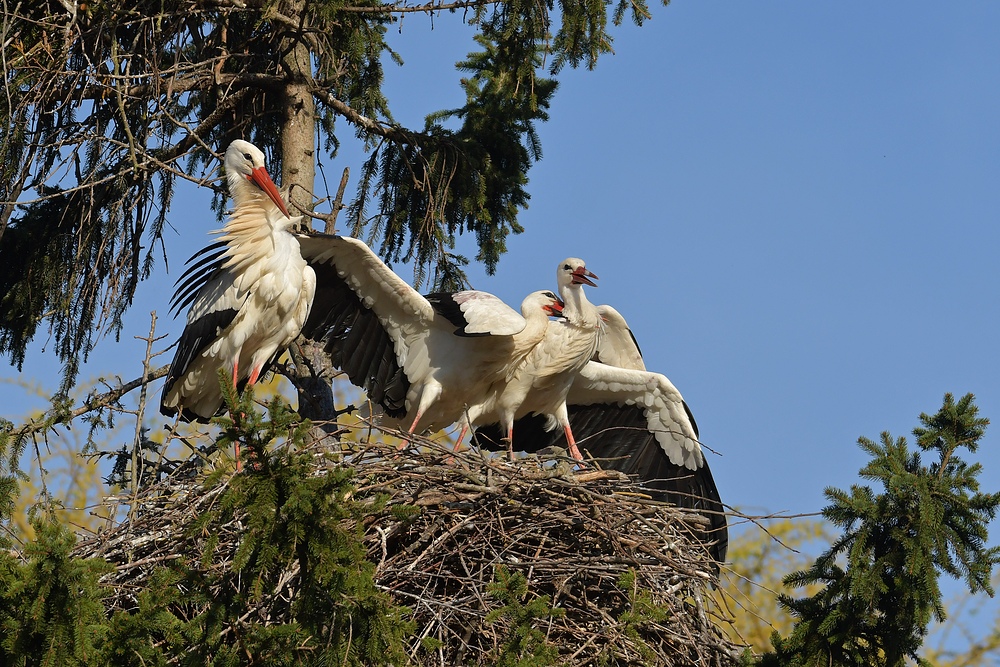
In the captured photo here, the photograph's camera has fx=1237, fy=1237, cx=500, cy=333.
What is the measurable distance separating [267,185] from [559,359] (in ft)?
7.14

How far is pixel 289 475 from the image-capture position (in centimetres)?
388

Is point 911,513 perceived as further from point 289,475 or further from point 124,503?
point 124,503

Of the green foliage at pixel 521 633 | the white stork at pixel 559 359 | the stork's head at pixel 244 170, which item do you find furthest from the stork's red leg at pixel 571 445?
the green foliage at pixel 521 633

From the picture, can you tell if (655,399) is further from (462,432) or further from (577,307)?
(462,432)

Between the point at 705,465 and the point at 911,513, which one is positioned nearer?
the point at 911,513

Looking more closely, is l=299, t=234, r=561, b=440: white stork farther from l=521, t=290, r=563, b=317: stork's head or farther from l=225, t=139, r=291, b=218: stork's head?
l=225, t=139, r=291, b=218: stork's head

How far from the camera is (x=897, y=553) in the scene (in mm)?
5039

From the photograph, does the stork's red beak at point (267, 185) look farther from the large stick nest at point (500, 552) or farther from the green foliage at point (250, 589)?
the green foliage at point (250, 589)

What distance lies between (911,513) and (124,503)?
12.0 feet

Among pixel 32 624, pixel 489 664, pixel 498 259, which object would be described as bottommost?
pixel 32 624

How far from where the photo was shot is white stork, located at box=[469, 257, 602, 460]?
26.5 ft

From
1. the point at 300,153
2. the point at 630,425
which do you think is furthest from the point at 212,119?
the point at 630,425

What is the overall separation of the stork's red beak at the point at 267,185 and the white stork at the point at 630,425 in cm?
214

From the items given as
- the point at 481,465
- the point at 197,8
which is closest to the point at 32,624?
the point at 481,465
